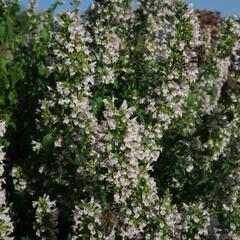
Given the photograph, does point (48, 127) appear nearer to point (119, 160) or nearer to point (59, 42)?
point (59, 42)

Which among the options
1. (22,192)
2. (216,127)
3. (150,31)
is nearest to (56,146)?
(22,192)

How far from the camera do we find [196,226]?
657 centimetres

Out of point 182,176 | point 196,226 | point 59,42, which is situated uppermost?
point 59,42

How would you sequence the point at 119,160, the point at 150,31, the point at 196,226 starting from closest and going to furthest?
the point at 119,160 → the point at 196,226 → the point at 150,31

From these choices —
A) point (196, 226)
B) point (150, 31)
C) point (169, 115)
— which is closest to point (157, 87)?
point (169, 115)

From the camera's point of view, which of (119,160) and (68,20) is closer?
(119,160)

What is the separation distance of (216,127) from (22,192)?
9.30ft

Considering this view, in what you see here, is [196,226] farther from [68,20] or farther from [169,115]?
[68,20]

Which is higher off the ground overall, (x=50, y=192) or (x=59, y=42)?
(x=59, y=42)

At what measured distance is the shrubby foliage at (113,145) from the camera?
6.09 meters

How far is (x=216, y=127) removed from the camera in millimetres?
8219

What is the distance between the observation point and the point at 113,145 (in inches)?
235

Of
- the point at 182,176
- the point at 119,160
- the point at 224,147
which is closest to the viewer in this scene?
the point at 119,160

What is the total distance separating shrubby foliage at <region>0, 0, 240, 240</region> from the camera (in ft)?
20.0
